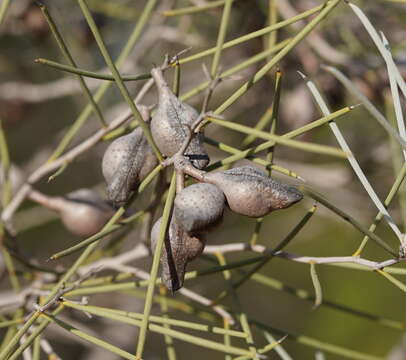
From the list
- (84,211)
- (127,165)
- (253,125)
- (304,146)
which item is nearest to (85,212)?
(84,211)

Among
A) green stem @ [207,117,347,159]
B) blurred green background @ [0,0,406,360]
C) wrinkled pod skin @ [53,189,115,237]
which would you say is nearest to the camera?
green stem @ [207,117,347,159]

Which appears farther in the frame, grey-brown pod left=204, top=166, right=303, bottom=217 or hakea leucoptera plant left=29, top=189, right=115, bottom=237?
hakea leucoptera plant left=29, top=189, right=115, bottom=237

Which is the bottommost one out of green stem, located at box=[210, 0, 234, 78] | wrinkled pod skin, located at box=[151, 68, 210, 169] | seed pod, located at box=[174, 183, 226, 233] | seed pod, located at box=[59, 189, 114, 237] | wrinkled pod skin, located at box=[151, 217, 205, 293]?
wrinkled pod skin, located at box=[151, 217, 205, 293]

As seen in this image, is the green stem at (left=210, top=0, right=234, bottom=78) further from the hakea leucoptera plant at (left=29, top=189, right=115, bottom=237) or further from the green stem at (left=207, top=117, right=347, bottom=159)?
the hakea leucoptera plant at (left=29, top=189, right=115, bottom=237)

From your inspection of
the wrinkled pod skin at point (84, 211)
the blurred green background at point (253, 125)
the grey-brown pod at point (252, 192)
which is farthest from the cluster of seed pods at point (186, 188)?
the blurred green background at point (253, 125)

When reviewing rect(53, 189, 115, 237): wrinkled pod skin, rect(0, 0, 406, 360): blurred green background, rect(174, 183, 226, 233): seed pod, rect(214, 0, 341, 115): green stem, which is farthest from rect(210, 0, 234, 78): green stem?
rect(0, 0, 406, 360): blurred green background

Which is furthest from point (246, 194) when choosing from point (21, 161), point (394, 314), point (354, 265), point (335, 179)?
point (21, 161)

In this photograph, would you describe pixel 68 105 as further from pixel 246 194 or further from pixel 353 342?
pixel 246 194
